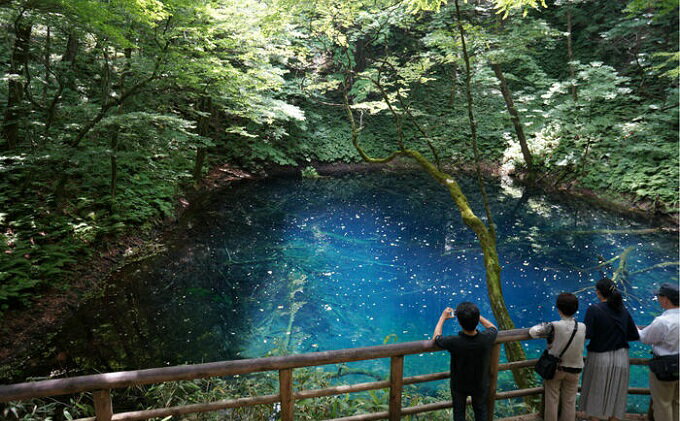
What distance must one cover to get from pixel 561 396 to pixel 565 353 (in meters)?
0.53

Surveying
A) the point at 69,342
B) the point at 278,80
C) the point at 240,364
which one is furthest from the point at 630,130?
the point at 69,342

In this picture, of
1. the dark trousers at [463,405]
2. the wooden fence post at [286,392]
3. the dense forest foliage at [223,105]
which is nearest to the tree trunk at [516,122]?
the dense forest foliage at [223,105]

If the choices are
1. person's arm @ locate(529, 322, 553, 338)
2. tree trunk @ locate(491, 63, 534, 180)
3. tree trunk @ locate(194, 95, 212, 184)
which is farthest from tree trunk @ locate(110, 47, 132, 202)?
tree trunk @ locate(491, 63, 534, 180)

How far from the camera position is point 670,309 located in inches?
114

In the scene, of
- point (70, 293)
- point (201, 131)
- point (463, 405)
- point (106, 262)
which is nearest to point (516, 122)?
point (201, 131)

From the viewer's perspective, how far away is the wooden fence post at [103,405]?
2553mm

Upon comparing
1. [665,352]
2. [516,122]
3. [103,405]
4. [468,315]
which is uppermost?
[516,122]

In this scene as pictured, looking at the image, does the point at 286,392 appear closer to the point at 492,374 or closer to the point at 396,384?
the point at 396,384

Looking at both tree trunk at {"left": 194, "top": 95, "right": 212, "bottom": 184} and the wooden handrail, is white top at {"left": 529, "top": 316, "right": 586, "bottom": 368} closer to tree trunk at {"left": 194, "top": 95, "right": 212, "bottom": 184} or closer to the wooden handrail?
the wooden handrail

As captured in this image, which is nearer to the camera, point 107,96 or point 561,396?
point 561,396

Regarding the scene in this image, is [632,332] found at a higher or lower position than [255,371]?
higher

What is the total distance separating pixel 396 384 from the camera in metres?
3.12

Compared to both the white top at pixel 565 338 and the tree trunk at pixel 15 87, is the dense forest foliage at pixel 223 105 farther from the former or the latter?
the white top at pixel 565 338

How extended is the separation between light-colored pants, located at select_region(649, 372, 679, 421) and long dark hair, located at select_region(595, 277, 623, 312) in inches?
24.6
